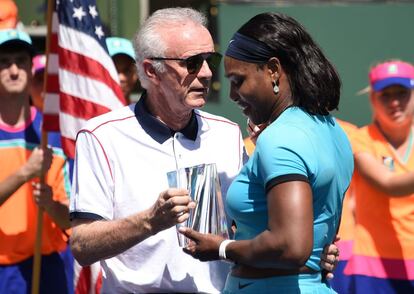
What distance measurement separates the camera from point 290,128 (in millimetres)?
3428

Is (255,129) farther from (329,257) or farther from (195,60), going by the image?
(329,257)

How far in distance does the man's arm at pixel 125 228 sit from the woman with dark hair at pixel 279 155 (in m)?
0.09

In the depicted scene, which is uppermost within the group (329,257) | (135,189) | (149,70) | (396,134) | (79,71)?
(149,70)

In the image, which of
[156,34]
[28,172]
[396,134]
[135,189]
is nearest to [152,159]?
[135,189]

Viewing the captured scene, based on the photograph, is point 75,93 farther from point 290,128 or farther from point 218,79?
point 290,128

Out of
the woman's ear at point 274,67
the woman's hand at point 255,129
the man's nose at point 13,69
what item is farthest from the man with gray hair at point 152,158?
the man's nose at point 13,69

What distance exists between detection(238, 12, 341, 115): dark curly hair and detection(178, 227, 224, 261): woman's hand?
1.74 ft

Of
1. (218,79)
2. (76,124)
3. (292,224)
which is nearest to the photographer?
(292,224)

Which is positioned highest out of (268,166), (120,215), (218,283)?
(268,166)

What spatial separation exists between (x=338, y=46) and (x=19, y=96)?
286 cm

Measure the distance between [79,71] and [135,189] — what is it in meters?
2.01

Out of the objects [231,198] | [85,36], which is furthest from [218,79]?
[231,198]

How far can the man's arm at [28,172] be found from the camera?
18.2 feet

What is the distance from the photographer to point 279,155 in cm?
336
